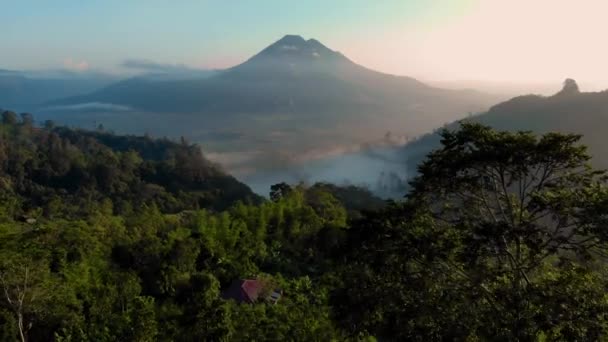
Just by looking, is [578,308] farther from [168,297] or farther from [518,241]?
[168,297]

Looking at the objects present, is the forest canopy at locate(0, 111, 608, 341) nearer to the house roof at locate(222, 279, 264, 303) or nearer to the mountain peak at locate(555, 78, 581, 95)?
the house roof at locate(222, 279, 264, 303)

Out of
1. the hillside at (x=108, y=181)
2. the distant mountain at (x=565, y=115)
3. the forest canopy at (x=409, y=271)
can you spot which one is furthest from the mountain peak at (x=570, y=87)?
the forest canopy at (x=409, y=271)

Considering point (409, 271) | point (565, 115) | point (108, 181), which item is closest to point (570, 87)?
point (565, 115)

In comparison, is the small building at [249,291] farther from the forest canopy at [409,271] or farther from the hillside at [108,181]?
the hillside at [108,181]

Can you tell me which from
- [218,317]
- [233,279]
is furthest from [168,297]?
[218,317]

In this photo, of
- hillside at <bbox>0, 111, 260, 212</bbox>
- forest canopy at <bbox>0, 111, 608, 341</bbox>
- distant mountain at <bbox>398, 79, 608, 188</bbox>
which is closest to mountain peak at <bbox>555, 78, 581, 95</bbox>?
distant mountain at <bbox>398, 79, 608, 188</bbox>

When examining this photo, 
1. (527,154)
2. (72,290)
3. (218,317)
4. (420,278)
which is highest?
(527,154)

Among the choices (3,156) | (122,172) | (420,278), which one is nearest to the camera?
(420,278)

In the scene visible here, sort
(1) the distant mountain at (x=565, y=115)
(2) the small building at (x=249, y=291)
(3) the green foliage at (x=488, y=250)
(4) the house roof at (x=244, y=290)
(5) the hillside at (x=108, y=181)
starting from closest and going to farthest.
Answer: (3) the green foliage at (x=488, y=250) < (2) the small building at (x=249, y=291) < (4) the house roof at (x=244, y=290) < (5) the hillside at (x=108, y=181) < (1) the distant mountain at (x=565, y=115)
